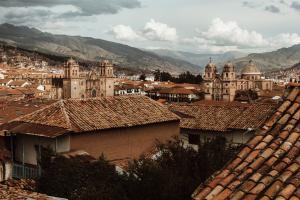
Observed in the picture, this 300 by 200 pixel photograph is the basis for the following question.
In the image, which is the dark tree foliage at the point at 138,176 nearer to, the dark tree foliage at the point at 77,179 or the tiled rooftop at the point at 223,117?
the dark tree foliage at the point at 77,179

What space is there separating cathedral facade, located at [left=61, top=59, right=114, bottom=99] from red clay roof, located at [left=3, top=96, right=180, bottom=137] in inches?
2997

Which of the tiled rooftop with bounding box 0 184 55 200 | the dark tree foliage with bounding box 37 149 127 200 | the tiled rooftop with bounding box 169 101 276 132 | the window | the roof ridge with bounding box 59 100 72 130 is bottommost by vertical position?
the window

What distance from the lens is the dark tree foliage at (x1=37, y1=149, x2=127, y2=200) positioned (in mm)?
12359

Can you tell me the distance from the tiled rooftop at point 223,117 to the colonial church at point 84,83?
72905 mm

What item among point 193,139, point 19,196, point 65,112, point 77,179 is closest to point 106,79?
point 193,139

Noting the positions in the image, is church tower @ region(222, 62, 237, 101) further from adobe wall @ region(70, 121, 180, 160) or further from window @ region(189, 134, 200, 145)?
adobe wall @ region(70, 121, 180, 160)

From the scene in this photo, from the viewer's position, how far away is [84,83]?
105188 millimetres

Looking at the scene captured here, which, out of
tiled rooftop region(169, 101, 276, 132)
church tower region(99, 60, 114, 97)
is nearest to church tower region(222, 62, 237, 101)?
church tower region(99, 60, 114, 97)

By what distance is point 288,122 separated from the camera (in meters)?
5.01

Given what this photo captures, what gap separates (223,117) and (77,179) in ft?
42.5

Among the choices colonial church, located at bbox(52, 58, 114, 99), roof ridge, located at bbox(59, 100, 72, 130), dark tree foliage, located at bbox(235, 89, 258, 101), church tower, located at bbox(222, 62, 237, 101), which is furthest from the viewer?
colonial church, located at bbox(52, 58, 114, 99)

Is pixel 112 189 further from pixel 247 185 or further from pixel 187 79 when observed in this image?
pixel 187 79

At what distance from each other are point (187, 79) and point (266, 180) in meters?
122

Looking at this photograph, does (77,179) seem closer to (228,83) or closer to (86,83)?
(228,83)
